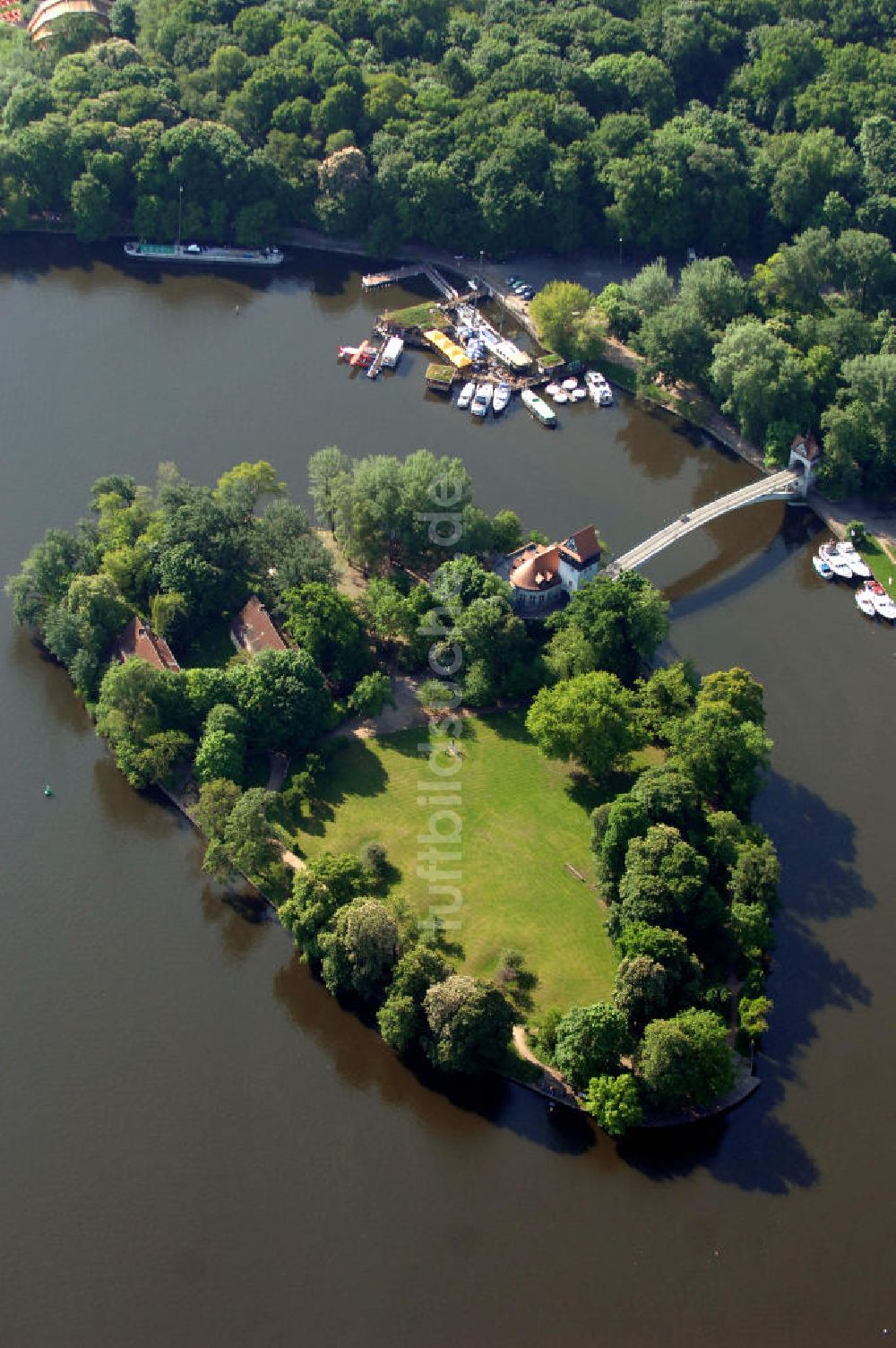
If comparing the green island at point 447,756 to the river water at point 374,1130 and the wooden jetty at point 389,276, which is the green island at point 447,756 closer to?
the river water at point 374,1130

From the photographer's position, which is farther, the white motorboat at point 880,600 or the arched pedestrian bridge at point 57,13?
the arched pedestrian bridge at point 57,13

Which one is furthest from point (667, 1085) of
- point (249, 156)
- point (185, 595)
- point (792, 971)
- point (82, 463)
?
point (249, 156)

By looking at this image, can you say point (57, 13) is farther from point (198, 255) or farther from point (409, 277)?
point (409, 277)

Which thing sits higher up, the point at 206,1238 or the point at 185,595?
the point at 185,595

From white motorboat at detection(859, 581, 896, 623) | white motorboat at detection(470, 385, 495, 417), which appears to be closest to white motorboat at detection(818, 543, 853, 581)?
white motorboat at detection(859, 581, 896, 623)

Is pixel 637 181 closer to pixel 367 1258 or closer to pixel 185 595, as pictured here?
pixel 185 595

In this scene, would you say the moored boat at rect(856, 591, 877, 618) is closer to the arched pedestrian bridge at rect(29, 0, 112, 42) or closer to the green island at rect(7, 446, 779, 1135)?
the green island at rect(7, 446, 779, 1135)

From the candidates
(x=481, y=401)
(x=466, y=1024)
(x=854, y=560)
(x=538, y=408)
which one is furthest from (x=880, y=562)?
(x=466, y=1024)

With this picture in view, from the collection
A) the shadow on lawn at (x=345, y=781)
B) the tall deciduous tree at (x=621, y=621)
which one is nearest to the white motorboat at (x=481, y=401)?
the tall deciduous tree at (x=621, y=621)
